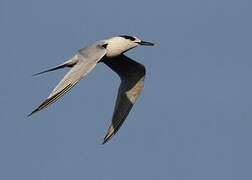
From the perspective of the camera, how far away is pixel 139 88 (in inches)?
717

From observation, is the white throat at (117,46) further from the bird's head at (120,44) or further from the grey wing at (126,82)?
the grey wing at (126,82)

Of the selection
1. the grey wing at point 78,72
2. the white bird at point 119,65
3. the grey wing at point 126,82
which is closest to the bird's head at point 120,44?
the white bird at point 119,65

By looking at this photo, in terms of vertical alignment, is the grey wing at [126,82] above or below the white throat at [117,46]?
below

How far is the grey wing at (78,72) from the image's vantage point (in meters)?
12.5

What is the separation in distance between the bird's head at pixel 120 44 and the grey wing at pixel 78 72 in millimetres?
941

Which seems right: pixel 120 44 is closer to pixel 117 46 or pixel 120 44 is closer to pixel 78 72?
pixel 117 46

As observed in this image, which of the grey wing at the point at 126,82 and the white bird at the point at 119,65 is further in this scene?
the grey wing at the point at 126,82

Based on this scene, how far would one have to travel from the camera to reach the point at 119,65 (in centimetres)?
1822

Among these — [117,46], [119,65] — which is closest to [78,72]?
[117,46]

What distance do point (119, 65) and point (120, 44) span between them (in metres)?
1.42

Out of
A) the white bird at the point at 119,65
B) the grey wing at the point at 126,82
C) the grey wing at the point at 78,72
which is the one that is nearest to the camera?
the grey wing at the point at 78,72

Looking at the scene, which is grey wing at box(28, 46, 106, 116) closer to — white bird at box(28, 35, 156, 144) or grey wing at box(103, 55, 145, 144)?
white bird at box(28, 35, 156, 144)

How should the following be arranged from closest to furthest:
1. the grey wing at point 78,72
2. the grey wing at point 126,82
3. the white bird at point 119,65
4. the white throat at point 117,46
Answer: the grey wing at point 78,72
the white bird at point 119,65
the white throat at point 117,46
the grey wing at point 126,82

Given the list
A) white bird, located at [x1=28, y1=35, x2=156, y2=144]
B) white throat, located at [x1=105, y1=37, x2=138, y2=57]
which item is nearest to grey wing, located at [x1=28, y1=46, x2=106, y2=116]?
white bird, located at [x1=28, y1=35, x2=156, y2=144]
